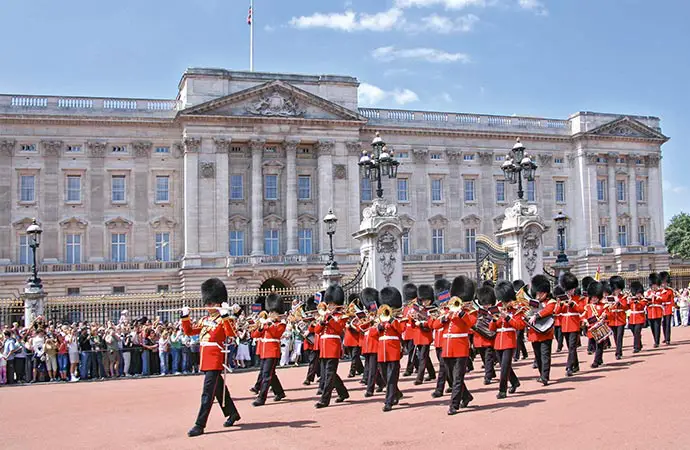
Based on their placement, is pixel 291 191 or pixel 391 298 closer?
pixel 391 298

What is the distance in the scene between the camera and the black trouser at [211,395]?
36.5 ft

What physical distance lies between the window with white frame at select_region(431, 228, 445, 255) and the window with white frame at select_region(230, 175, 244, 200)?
43.0 ft

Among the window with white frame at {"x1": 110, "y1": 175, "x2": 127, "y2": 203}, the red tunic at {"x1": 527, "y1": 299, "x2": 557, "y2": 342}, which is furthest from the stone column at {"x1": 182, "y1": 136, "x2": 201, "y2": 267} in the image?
the red tunic at {"x1": 527, "y1": 299, "x2": 557, "y2": 342}

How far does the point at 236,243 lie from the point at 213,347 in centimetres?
3626

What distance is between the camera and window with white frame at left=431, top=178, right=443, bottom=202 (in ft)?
171

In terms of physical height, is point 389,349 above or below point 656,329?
above

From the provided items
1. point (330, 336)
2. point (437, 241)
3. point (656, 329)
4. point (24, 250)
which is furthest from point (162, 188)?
point (330, 336)

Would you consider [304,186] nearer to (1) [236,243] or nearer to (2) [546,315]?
(1) [236,243]

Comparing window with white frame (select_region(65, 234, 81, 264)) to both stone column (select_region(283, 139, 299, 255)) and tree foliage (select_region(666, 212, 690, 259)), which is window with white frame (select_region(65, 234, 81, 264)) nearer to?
stone column (select_region(283, 139, 299, 255))

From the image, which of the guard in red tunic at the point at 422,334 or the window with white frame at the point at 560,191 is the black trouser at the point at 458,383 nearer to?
the guard in red tunic at the point at 422,334

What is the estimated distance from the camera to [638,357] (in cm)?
1758

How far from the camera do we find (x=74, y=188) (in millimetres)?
45844

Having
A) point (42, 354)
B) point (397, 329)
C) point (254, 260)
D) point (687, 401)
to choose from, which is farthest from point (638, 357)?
point (254, 260)

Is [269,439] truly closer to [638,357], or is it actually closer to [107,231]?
[638,357]
